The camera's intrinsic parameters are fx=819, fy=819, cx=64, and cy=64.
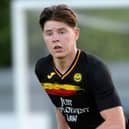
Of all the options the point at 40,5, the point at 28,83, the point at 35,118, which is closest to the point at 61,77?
the point at 40,5

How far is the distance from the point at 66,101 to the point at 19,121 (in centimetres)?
694

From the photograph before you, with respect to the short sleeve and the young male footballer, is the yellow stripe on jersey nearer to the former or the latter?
the young male footballer

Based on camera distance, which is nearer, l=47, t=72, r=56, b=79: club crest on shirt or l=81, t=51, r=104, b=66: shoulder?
l=81, t=51, r=104, b=66: shoulder

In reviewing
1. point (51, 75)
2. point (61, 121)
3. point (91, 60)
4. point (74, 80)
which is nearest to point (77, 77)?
point (74, 80)

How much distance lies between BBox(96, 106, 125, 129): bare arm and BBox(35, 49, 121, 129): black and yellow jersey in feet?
0.11

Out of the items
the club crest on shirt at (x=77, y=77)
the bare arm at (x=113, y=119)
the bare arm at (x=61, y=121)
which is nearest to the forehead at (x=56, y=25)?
the club crest on shirt at (x=77, y=77)

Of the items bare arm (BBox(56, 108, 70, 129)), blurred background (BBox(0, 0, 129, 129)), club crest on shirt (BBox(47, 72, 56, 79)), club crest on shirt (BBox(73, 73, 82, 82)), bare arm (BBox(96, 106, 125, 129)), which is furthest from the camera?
blurred background (BBox(0, 0, 129, 129))

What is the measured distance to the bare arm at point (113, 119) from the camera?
213 inches

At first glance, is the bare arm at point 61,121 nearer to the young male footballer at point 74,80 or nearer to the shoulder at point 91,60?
the young male footballer at point 74,80

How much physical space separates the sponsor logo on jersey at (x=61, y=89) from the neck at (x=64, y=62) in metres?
0.10

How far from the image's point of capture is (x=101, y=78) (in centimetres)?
541

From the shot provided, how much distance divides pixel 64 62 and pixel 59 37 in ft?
0.88

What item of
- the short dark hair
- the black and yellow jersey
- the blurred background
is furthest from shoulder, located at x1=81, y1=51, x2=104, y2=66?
the blurred background

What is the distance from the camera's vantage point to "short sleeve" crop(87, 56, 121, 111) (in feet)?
17.8
